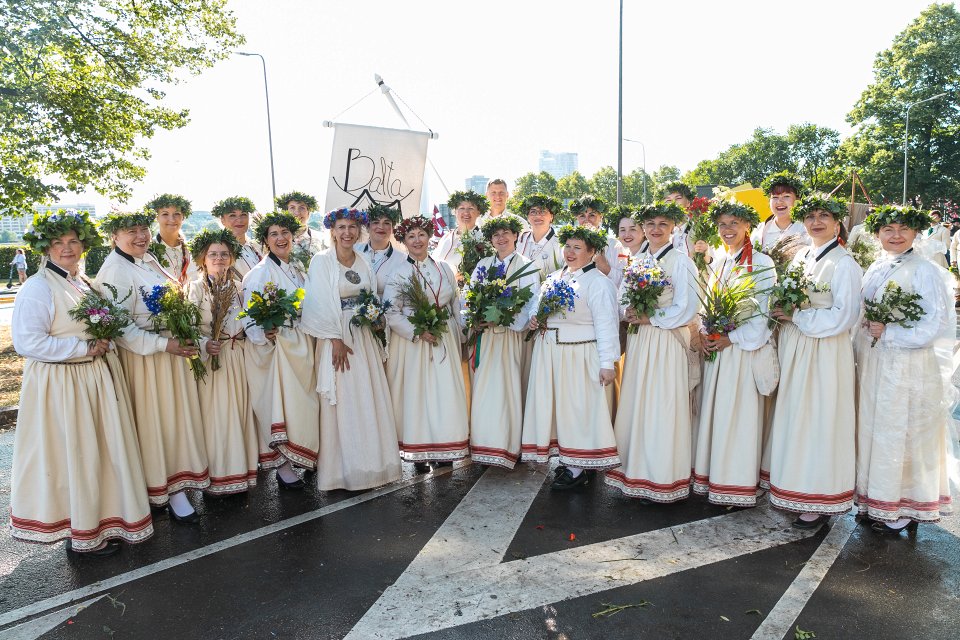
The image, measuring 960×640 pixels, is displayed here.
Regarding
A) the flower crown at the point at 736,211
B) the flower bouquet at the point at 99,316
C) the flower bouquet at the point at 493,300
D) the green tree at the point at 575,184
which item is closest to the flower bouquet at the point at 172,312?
the flower bouquet at the point at 99,316

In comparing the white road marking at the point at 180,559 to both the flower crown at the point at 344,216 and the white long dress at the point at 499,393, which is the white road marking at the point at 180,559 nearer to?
the white long dress at the point at 499,393

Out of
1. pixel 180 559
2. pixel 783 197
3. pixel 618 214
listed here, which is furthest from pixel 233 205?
pixel 783 197

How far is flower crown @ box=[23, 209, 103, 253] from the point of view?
4422mm

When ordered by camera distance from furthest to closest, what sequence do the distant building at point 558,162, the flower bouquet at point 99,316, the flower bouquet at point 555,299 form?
1. the distant building at point 558,162
2. the flower bouquet at point 555,299
3. the flower bouquet at point 99,316

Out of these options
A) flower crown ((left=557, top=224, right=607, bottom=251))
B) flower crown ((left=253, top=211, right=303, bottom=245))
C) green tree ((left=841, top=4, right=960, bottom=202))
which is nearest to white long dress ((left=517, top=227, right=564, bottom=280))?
flower crown ((left=557, top=224, right=607, bottom=251))

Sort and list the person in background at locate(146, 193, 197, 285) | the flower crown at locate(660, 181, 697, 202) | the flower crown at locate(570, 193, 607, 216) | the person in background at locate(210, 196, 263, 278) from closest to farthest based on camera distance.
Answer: the person in background at locate(146, 193, 197, 285) < the flower crown at locate(570, 193, 607, 216) < the person in background at locate(210, 196, 263, 278) < the flower crown at locate(660, 181, 697, 202)

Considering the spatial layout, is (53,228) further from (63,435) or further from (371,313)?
(371,313)

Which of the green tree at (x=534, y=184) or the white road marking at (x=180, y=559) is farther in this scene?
the green tree at (x=534, y=184)

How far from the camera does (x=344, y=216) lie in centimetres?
548

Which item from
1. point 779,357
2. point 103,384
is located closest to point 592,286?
point 779,357

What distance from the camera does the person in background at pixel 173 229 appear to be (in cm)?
594

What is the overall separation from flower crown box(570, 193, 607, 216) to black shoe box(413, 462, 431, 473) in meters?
2.93

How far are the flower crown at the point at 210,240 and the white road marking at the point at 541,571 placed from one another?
117 inches

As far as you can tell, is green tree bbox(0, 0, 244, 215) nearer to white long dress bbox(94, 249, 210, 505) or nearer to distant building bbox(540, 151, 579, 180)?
white long dress bbox(94, 249, 210, 505)
